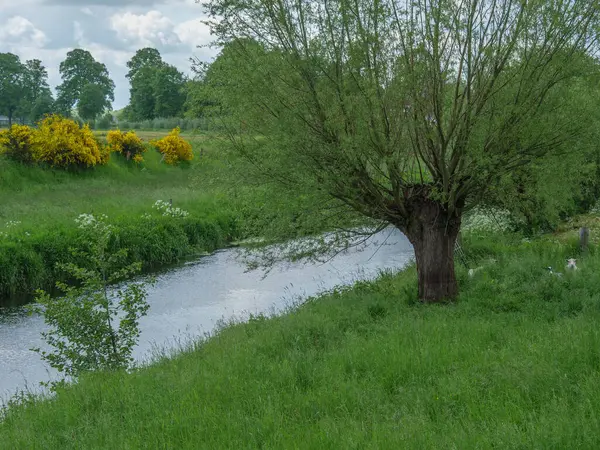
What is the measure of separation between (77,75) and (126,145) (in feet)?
160

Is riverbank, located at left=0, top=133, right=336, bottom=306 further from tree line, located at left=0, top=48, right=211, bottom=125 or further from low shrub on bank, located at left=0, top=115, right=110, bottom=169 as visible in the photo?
tree line, located at left=0, top=48, right=211, bottom=125

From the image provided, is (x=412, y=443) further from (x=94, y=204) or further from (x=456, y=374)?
(x=94, y=204)

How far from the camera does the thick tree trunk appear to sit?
34.5ft

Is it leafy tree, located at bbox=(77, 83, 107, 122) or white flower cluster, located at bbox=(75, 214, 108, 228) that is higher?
leafy tree, located at bbox=(77, 83, 107, 122)

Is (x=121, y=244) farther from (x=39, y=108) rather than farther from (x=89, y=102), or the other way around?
(x=39, y=108)

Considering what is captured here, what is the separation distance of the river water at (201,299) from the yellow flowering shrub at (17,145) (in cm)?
1336

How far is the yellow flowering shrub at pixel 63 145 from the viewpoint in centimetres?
2991

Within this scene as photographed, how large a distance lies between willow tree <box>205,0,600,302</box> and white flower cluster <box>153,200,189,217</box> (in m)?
13.8

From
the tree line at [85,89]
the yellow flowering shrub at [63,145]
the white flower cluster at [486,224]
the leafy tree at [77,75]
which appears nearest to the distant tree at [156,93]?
the tree line at [85,89]

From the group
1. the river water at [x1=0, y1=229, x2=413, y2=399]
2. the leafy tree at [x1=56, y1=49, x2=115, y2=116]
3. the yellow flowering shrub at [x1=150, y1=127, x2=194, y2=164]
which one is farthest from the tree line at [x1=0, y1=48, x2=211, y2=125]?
the river water at [x1=0, y1=229, x2=413, y2=399]

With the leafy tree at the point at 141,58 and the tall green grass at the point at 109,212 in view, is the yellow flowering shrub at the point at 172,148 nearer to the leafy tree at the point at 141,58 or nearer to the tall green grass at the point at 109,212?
the tall green grass at the point at 109,212

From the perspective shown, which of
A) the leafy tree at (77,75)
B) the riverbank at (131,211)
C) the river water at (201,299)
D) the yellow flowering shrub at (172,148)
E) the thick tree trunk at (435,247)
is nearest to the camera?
the thick tree trunk at (435,247)

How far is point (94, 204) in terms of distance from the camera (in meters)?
24.5

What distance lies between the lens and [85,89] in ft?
221
